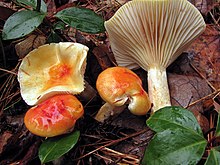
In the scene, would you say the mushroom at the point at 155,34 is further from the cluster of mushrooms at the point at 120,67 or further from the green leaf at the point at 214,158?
the green leaf at the point at 214,158

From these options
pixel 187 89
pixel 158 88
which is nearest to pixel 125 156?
pixel 158 88

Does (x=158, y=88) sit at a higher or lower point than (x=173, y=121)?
lower

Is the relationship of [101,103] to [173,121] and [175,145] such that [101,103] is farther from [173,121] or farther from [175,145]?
[175,145]

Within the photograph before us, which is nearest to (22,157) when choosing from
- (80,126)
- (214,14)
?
(80,126)

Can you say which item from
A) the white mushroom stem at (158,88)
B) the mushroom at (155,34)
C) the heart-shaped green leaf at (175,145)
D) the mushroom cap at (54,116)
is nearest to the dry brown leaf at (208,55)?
the mushroom at (155,34)

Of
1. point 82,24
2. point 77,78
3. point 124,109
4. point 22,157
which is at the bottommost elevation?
point 22,157

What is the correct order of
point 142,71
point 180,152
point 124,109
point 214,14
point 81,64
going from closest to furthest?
point 180,152 < point 81,64 < point 124,109 < point 142,71 < point 214,14

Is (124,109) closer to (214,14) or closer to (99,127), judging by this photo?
(99,127)
